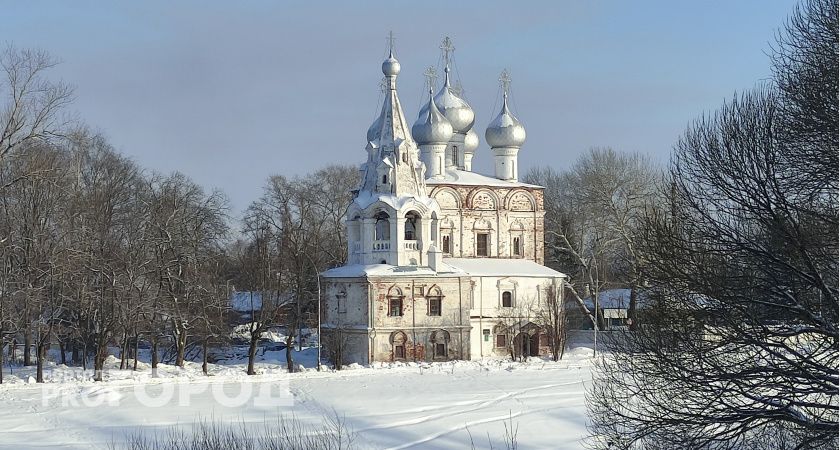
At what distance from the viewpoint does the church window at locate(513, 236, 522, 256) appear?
32156 millimetres

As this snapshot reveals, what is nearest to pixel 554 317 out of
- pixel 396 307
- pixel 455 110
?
pixel 396 307

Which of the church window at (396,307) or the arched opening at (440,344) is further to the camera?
the arched opening at (440,344)

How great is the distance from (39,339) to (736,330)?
17718 millimetres

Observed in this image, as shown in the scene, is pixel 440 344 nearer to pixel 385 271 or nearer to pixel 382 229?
pixel 385 271

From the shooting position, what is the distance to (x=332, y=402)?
64.9 feet

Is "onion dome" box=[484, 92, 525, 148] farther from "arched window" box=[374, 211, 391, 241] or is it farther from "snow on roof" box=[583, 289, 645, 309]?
"snow on roof" box=[583, 289, 645, 309]

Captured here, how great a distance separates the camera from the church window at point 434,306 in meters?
28.2

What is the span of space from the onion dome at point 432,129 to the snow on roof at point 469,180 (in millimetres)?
1119

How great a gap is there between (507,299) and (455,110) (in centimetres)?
663

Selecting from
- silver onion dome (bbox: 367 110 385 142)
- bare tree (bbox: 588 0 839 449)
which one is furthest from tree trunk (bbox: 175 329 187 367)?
bare tree (bbox: 588 0 839 449)

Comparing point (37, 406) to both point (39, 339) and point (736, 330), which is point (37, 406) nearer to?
point (39, 339)

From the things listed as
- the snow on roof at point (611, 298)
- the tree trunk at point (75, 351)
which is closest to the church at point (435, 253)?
the tree trunk at point (75, 351)

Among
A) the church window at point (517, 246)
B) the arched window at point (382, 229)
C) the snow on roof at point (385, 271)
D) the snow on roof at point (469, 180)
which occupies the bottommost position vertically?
the snow on roof at point (385, 271)

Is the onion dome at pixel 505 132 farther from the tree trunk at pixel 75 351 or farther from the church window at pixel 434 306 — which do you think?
the tree trunk at pixel 75 351
